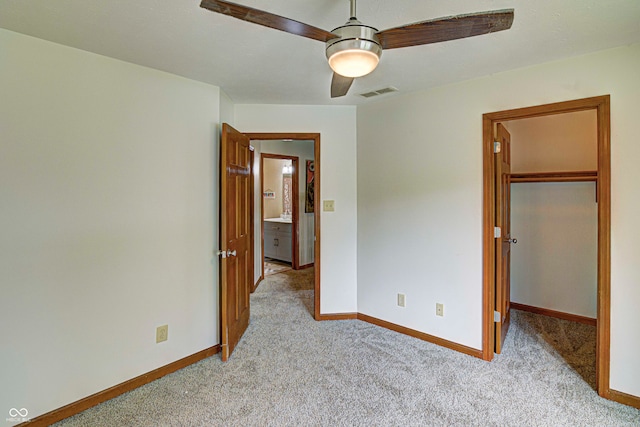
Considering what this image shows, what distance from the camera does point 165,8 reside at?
5.15 feet

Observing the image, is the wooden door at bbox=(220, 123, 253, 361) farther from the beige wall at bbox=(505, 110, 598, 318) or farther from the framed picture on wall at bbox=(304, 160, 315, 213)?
the beige wall at bbox=(505, 110, 598, 318)

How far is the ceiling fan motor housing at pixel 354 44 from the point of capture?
1.30 m

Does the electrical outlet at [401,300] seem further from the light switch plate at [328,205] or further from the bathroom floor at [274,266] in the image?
the bathroom floor at [274,266]

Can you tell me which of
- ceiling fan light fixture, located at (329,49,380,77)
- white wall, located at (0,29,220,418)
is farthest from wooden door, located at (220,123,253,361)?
ceiling fan light fixture, located at (329,49,380,77)

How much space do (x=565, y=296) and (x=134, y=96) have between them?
172 inches

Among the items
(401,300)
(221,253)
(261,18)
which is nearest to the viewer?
(261,18)

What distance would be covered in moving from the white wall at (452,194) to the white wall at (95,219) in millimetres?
1578

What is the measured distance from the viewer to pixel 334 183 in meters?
3.37

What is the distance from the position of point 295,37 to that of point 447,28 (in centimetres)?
98

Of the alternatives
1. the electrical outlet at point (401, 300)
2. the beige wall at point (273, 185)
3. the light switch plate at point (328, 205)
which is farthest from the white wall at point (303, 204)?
the electrical outlet at point (401, 300)

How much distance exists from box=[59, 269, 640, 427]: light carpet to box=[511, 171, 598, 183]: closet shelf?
1.47 m

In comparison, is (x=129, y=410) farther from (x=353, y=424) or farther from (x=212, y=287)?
(x=353, y=424)

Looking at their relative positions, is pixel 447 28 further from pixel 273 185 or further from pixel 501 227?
pixel 273 185

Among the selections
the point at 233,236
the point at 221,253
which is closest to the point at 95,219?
the point at 221,253
